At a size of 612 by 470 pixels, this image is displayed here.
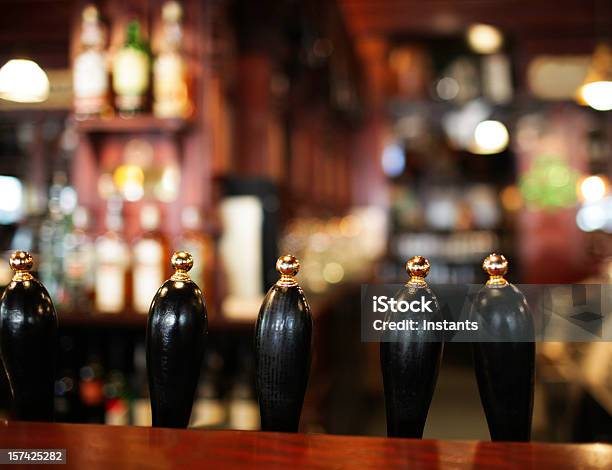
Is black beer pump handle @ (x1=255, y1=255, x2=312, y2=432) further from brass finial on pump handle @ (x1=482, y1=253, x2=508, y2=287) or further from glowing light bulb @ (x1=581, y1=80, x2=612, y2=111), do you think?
glowing light bulb @ (x1=581, y1=80, x2=612, y2=111)

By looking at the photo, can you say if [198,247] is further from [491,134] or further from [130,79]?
[491,134]

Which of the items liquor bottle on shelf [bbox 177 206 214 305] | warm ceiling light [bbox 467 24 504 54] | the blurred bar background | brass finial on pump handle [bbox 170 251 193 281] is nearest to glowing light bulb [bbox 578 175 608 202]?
the blurred bar background

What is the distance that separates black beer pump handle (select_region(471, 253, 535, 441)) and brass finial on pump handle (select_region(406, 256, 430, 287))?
7 cm

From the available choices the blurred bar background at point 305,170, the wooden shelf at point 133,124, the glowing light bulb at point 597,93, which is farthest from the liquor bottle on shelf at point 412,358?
the glowing light bulb at point 597,93

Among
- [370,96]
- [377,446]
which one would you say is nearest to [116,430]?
[377,446]

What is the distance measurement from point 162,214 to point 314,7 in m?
1.72

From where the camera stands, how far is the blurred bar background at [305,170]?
2424mm

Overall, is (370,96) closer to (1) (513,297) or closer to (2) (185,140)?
(2) (185,140)

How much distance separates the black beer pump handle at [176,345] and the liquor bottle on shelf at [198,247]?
1.48 metres

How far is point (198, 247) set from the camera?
94.3 inches

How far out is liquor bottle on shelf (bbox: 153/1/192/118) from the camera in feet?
7.93

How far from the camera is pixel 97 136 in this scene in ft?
8.48

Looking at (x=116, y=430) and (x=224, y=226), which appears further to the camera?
(x=224, y=226)

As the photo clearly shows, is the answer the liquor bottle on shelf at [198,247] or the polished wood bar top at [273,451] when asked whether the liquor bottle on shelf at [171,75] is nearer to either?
the liquor bottle on shelf at [198,247]
